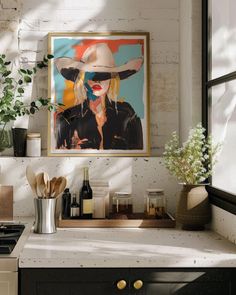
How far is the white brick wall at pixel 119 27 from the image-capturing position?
335 cm

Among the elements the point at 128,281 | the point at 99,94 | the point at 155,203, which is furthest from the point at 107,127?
the point at 128,281

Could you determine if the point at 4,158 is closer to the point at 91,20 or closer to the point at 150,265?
the point at 91,20

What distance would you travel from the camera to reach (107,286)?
2.31m

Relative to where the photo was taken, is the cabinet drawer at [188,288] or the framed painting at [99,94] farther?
the framed painting at [99,94]

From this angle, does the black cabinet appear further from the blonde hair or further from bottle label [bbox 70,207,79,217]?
the blonde hair

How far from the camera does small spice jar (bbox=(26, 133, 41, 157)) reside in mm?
3240

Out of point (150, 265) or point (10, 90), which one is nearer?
point (150, 265)

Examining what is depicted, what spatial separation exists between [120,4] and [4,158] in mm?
1185

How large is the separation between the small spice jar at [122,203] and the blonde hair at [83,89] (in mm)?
596

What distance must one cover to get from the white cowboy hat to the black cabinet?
140cm

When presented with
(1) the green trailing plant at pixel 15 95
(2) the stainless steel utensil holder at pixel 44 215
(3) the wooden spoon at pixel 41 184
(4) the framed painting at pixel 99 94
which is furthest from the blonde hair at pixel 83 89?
(2) the stainless steel utensil holder at pixel 44 215

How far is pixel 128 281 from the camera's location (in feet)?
7.55

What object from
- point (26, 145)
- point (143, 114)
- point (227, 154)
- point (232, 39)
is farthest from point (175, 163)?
point (26, 145)

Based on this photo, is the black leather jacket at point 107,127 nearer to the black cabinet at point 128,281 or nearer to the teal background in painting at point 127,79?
the teal background in painting at point 127,79
